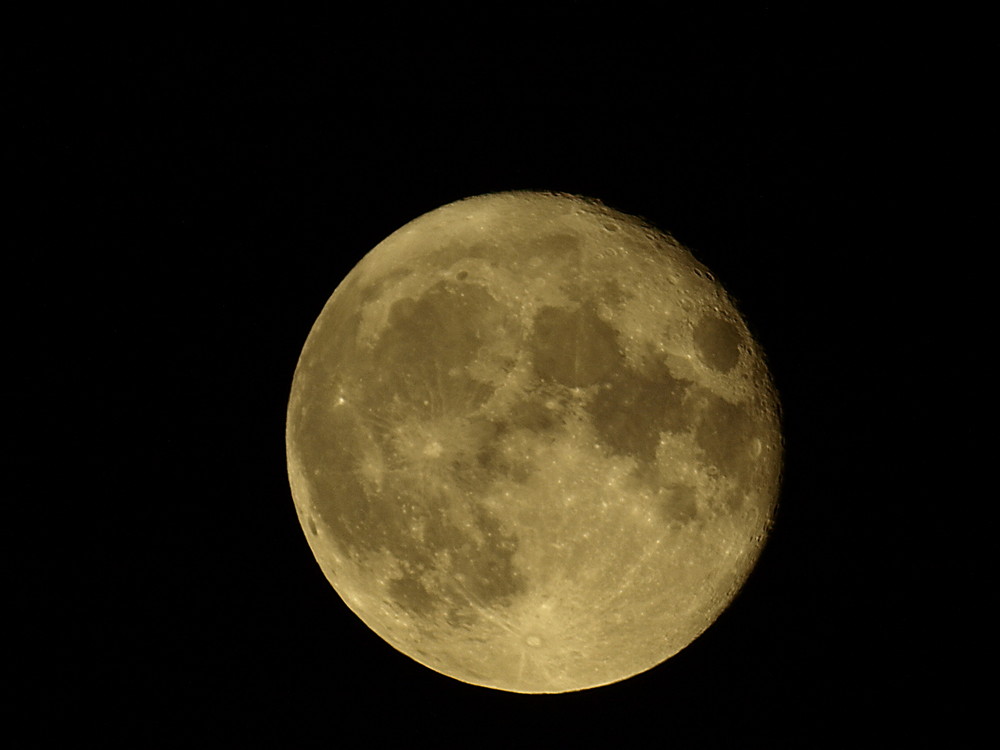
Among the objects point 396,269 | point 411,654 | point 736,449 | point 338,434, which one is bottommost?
point 411,654

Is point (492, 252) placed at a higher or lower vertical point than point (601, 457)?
higher

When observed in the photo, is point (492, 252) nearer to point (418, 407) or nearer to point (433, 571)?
point (418, 407)

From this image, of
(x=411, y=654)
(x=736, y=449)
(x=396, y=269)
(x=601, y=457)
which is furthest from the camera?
(x=411, y=654)

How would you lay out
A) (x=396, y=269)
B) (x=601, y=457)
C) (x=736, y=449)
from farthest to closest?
(x=396, y=269) → (x=736, y=449) → (x=601, y=457)

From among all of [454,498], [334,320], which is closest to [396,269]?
Answer: [334,320]

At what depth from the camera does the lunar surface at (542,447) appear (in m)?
3.63

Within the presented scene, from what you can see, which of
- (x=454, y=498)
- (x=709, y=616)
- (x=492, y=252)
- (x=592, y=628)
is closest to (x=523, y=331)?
(x=492, y=252)

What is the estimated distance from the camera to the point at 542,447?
3602 mm

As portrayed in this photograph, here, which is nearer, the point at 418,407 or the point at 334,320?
the point at 418,407

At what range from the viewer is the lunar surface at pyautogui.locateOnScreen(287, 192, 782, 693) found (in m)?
3.63

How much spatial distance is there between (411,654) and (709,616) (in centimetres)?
184

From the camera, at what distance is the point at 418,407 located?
12.2 ft

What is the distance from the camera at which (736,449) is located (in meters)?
3.85

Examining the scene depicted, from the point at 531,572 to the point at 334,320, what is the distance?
6.36 ft
